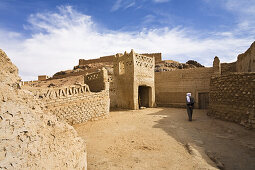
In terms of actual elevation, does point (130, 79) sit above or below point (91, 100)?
above

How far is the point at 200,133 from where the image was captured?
18.7ft

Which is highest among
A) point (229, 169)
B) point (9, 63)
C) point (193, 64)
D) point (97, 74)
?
point (193, 64)

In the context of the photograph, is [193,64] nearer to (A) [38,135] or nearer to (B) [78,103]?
A: (B) [78,103]

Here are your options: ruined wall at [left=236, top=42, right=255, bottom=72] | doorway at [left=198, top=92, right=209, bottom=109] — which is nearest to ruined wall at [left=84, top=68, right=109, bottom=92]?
doorway at [left=198, top=92, right=209, bottom=109]

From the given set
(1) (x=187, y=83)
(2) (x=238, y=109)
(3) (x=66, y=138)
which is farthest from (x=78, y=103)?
(1) (x=187, y=83)

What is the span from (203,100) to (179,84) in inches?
98.4

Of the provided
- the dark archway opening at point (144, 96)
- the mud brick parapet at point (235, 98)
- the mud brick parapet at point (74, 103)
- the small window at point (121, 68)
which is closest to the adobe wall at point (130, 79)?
the small window at point (121, 68)

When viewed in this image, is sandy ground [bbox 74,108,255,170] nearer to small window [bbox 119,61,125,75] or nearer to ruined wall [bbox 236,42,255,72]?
ruined wall [bbox 236,42,255,72]

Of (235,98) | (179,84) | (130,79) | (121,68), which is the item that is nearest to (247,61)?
(179,84)

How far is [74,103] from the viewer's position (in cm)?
729

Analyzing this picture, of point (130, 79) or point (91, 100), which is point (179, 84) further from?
point (91, 100)

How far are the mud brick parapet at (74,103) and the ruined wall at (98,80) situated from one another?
0.92 m

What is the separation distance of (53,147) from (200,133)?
5.43 metres

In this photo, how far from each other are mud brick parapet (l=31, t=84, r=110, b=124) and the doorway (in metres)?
8.84
